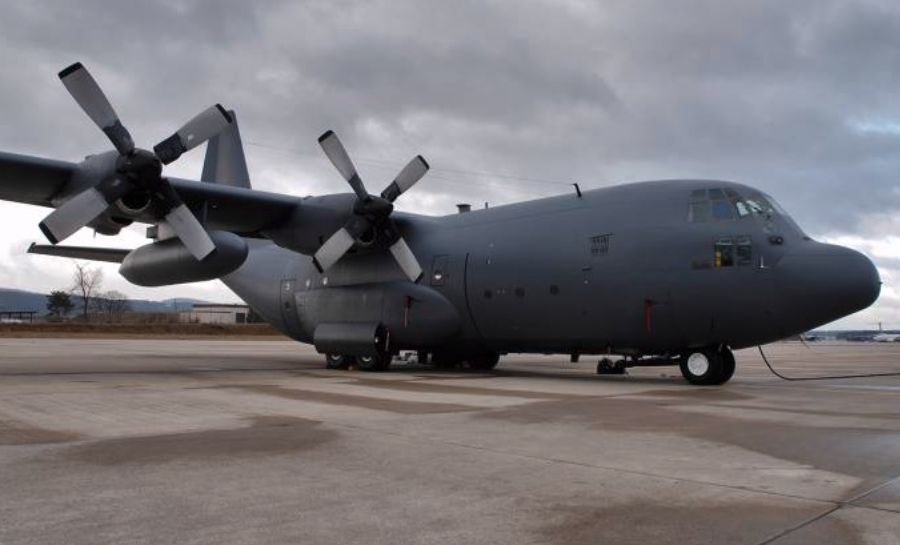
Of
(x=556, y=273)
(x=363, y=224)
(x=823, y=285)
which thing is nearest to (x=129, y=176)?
(x=363, y=224)

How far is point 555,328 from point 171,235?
966cm

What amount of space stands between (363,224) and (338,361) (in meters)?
4.42

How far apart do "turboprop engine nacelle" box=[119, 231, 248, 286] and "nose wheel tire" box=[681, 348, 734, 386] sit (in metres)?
10.6

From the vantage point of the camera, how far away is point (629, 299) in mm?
14805

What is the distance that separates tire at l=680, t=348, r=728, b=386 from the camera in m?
14.1

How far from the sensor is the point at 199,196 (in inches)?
679

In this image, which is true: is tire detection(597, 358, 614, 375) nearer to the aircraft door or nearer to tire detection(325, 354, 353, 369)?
tire detection(325, 354, 353, 369)

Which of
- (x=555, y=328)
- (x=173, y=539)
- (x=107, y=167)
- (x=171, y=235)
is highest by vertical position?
(x=107, y=167)

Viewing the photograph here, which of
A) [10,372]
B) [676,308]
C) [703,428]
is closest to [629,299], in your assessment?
[676,308]

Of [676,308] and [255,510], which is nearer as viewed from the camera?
[255,510]

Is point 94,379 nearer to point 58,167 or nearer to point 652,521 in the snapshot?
point 58,167

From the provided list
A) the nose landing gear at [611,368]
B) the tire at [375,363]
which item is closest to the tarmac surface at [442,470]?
the nose landing gear at [611,368]

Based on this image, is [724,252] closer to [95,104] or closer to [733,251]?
[733,251]

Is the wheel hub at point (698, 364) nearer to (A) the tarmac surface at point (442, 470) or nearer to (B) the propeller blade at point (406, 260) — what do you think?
(A) the tarmac surface at point (442, 470)
